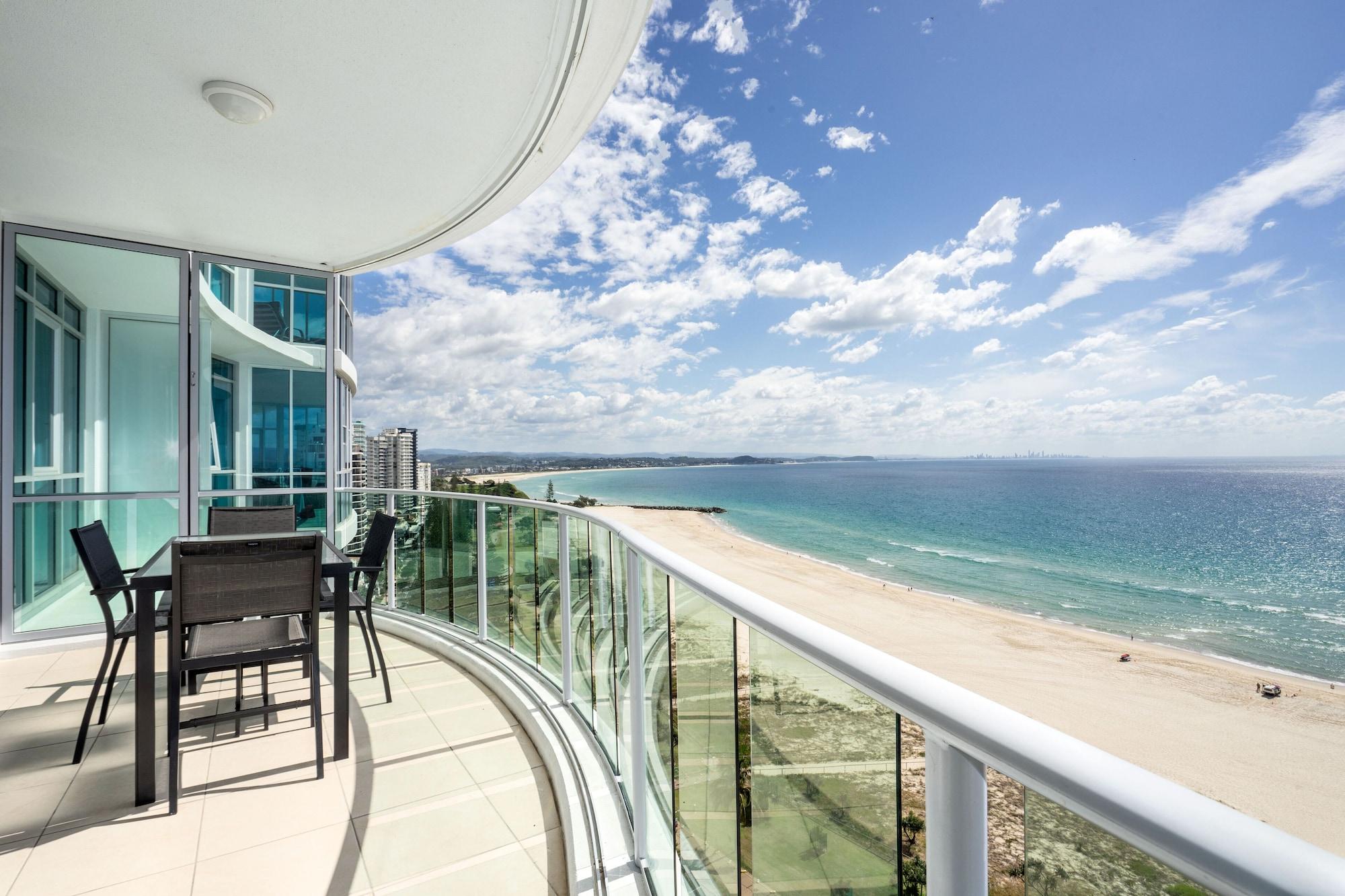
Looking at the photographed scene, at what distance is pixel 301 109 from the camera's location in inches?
111

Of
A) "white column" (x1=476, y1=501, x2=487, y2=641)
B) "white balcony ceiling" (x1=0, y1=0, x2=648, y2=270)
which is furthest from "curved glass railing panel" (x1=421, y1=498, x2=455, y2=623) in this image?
"white balcony ceiling" (x1=0, y1=0, x2=648, y2=270)

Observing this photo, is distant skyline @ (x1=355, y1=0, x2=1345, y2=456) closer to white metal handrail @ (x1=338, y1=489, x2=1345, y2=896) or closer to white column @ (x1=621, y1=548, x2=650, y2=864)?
white column @ (x1=621, y1=548, x2=650, y2=864)

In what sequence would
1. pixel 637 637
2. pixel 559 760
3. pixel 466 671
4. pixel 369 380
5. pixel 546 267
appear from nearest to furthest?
pixel 637 637, pixel 559 760, pixel 466 671, pixel 369 380, pixel 546 267

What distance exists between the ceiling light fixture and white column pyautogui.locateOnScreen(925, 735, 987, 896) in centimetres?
351

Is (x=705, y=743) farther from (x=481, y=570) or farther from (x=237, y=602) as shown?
(x=481, y=570)

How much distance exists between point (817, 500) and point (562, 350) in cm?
2791

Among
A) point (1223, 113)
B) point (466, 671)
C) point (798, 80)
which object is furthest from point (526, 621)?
point (1223, 113)

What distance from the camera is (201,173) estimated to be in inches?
134

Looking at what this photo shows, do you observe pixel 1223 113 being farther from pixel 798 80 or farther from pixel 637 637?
pixel 637 637

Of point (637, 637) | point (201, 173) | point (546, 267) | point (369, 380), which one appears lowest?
point (637, 637)

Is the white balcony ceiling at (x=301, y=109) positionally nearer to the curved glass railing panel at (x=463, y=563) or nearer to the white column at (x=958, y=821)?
the curved glass railing panel at (x=463, y=563)

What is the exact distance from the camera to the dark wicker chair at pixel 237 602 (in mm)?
2297

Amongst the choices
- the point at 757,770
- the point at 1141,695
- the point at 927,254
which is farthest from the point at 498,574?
the point at 927,254

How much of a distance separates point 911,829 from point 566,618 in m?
2.49
